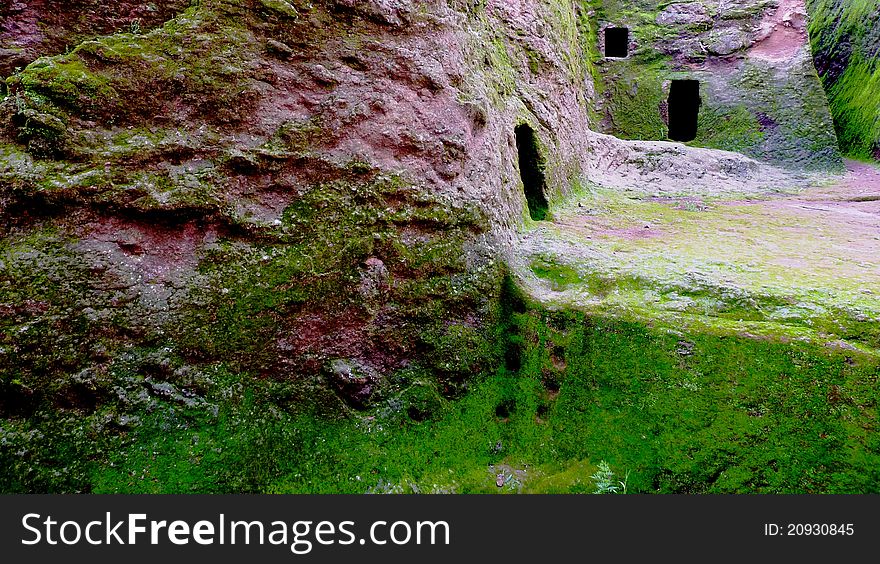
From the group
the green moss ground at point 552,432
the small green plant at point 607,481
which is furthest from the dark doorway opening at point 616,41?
the small green plant at point 607,481

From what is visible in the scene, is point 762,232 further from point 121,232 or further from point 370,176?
point 121,232

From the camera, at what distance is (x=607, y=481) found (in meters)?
3.69

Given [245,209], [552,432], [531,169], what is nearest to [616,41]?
[531,169]

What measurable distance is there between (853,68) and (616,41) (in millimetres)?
5404

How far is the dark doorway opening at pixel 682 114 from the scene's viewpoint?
1386 centimetres

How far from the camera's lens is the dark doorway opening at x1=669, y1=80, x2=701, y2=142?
45.5 feet

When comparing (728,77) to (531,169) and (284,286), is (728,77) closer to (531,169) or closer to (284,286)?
(531,169)

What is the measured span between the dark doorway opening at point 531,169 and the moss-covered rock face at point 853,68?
29.5ft

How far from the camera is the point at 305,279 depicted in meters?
3.89

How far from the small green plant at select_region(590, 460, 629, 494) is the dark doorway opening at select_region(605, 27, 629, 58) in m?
12.9

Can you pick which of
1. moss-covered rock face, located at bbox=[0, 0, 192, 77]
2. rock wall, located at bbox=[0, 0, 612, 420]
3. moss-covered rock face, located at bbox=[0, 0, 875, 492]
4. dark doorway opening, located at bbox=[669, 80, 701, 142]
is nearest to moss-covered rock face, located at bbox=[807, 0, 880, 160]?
dark doorway opening, located at bbox=[669, 80, 701, 142]

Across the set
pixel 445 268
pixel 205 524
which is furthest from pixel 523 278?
pixel 205 524

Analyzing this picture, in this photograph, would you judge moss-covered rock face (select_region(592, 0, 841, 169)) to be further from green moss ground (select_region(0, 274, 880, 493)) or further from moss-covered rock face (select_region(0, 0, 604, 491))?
green moss ground (select_region(0, 274, 880, 493))

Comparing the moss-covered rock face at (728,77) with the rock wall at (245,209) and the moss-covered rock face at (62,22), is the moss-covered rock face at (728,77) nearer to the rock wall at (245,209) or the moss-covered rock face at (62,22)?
the rock wall at (245,209)
